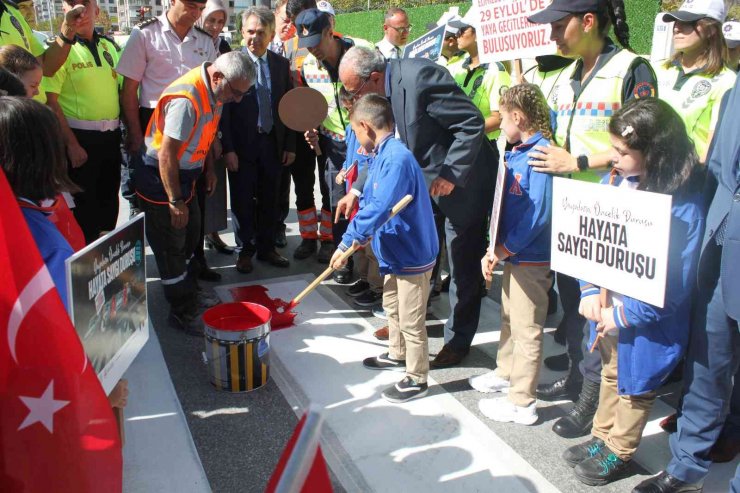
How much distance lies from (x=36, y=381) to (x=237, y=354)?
6.62 ft

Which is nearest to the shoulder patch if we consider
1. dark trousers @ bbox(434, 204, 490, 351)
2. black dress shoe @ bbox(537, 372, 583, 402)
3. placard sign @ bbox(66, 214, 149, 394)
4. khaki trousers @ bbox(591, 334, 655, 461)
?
dark trousers @ bbox(434, 204, 490, 351)

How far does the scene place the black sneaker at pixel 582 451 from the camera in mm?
2742

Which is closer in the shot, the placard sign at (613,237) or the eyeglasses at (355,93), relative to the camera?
the placard sign at (613,237)

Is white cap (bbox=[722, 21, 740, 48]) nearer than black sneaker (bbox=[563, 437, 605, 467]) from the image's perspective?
No

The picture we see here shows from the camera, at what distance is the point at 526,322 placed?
306 centimetres

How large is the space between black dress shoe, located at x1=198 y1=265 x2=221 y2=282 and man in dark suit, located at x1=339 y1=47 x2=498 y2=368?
87.2 inches

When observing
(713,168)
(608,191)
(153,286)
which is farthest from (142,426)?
(713,168)

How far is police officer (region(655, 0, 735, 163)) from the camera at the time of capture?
3.29 metres

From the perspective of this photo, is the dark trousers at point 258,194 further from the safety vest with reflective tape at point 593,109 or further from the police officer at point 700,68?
the police officer at point 700,68

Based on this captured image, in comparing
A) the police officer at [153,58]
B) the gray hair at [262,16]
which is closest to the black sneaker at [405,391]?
the police officer at [153,58]

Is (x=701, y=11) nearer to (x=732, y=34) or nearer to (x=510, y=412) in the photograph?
(x=732, y=34)

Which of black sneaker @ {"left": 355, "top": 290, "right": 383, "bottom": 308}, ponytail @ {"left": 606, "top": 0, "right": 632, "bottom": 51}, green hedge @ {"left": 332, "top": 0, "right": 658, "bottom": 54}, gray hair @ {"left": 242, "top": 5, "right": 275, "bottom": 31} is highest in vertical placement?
green hedge @ {"left": 332, "top": 0, "right": 658, "bottom": 54}

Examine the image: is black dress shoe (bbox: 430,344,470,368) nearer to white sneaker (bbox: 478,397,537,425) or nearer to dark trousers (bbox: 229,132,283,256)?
white sneaker (bbox: 478,397,537,425)

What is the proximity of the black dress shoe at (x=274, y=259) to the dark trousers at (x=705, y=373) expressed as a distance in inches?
142
